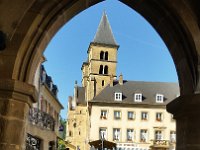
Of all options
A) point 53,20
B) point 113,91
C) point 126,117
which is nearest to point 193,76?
point 53,20

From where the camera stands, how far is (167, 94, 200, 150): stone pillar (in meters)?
5.58

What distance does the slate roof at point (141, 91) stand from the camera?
55.0 metres

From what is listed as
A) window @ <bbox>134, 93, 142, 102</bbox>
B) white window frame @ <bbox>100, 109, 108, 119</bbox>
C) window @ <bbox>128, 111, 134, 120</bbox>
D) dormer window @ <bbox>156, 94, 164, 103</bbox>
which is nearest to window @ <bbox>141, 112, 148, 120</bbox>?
window @ <bbox>128, 111, 134, 120</bbox>

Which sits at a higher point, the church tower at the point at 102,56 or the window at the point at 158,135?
the church tower at the point at 102,56

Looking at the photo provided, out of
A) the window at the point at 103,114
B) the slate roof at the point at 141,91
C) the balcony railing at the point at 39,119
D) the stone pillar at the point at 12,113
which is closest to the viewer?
the stone pillar at the point at 12,113

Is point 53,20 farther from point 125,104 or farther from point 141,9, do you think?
point 125,104

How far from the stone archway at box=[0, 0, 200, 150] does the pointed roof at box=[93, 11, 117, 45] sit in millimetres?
71748

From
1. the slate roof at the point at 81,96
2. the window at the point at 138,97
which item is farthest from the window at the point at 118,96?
the slate roof at the point at 81,96

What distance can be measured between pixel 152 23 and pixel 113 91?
5096 centimetres

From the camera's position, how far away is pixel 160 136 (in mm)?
54094

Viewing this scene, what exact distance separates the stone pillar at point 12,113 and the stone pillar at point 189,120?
202cm

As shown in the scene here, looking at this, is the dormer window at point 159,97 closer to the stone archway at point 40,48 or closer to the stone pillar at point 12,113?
the stone archway at point 40,48

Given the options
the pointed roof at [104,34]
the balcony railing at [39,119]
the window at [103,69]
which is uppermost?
the pointed roof at [104,34]

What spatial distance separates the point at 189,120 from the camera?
5.71 m
